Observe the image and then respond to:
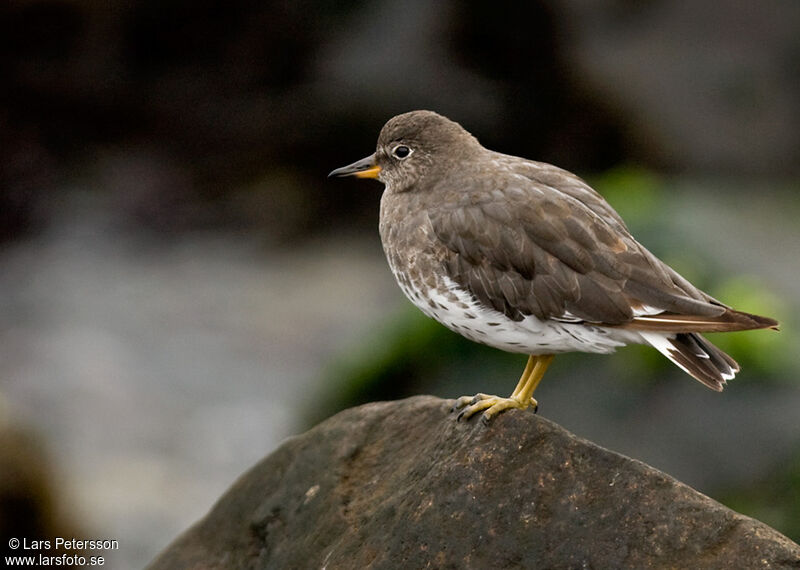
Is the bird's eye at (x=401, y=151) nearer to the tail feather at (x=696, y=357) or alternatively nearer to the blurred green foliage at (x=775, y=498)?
the tail feather at (x=696, y=357)

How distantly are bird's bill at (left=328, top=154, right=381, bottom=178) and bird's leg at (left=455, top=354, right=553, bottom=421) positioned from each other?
1.61 m

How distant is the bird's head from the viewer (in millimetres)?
7238

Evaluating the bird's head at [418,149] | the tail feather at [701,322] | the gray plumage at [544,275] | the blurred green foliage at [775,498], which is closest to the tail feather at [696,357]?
the gray plumage at [544,275]

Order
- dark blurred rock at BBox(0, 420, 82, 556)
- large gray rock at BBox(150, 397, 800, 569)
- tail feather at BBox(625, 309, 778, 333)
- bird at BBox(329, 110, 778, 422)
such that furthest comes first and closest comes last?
dark blurred rock at BBox(0, 420, 82, 556) → bird at BBox(329, 110, 778, 422) → tail feather at BBox(625, 309, 778, 333) → large gray rock at BBox(150, 397, 800, 569)

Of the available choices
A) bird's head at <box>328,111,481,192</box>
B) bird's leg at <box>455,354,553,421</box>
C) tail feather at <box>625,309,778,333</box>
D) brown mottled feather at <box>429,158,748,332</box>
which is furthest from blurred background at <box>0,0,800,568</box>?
tail feather at <box>625,309,778,333</box>

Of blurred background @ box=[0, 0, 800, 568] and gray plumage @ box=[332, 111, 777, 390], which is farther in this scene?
blurred background @ box=[0, 0, 800, 568]

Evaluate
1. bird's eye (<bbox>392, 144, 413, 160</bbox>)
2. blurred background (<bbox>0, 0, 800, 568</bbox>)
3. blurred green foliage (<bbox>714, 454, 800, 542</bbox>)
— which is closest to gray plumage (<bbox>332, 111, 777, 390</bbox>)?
bird's eye (<bbox>392, 144, 413, 160</bbox>)

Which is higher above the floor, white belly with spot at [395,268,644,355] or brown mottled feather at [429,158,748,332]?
brown mottled feather at [429,158,748,332]

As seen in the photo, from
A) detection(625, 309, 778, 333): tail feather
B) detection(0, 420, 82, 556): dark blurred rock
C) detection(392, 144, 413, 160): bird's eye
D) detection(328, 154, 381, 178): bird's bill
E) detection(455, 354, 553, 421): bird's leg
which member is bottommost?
detection(0, 420, 82, 556): dark blurred rock

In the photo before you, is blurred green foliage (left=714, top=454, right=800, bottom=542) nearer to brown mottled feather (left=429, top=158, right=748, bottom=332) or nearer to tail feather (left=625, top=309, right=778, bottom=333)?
brown mottled feather (left=429, top=158, right=748, bottom=332)

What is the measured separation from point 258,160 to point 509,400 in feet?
33.5

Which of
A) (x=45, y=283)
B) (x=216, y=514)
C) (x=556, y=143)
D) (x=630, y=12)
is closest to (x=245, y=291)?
(x=45, y=283)

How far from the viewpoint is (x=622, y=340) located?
6.34 metres

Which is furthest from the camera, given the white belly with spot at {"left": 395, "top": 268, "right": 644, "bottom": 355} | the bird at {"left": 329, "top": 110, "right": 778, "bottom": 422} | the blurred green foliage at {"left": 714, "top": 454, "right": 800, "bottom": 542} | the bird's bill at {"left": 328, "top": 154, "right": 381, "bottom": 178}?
the blurred green foliage at {"left": 714, "top": 454, "right": 800, "bottom": 542}
